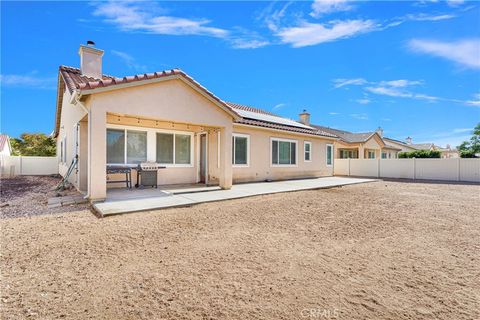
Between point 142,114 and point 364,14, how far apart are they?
9180 millimetres

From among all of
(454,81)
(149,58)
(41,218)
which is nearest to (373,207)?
(41,218)

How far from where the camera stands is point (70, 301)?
238 cm

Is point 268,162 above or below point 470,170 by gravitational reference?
above

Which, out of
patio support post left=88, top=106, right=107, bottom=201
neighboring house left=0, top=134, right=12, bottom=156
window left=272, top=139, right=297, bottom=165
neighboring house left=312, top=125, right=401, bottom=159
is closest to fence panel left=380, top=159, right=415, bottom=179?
neighboring house left=312, top=125, right=401, bottom=159

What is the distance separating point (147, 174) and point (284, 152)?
27.7 feet

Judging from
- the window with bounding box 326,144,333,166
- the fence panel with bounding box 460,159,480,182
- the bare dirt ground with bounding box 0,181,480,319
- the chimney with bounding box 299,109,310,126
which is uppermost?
the chimney with bounding box 299,109,310,126

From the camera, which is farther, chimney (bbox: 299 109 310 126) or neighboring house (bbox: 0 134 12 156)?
neighboring house (bbox: 0 134 12 156)

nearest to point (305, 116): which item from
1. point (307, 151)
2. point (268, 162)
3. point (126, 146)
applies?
point (307, 151)

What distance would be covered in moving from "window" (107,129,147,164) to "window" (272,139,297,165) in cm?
737

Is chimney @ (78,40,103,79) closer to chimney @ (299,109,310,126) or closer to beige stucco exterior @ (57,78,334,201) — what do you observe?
beige stucco exterior @ (57,78,334,201)

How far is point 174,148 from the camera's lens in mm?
10500

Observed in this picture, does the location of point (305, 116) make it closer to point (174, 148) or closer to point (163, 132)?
point (174, 148)

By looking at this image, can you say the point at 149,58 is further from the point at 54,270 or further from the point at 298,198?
the point at 54,270

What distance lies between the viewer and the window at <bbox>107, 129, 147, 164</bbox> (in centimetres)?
894
